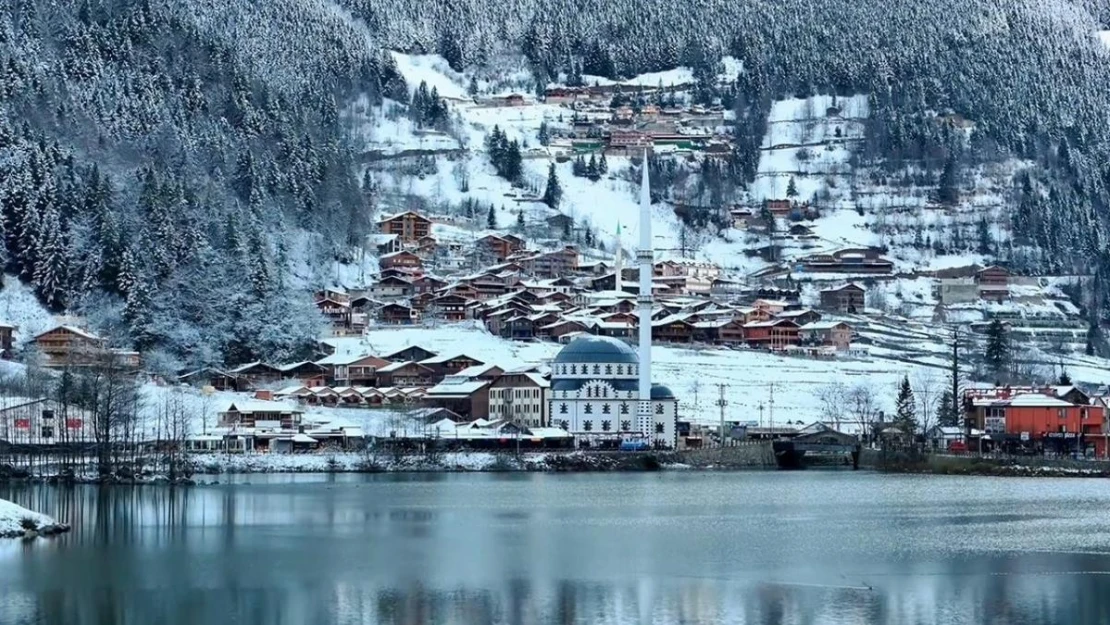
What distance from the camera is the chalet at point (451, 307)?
130 metres

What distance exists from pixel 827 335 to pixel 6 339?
1828 inches

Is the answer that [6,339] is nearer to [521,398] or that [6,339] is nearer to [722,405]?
[521,398]

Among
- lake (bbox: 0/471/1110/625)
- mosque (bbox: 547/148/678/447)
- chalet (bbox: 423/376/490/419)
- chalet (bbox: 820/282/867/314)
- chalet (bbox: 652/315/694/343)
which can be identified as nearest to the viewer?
lake (bbox: 0/471/1110/625)

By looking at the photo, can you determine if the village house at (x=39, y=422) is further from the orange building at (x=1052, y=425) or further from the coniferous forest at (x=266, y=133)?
the orange building at (x=1052, y=425)

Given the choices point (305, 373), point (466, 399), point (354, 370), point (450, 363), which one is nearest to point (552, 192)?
point (450, 363)

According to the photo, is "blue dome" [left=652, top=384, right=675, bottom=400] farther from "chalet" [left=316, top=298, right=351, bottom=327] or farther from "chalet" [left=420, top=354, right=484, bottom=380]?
"chalet" [left=316, top=298, right=351, bottom=327]

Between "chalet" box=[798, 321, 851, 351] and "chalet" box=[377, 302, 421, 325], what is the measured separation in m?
22.0

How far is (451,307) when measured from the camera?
429 feet

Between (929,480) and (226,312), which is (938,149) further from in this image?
(929,480)

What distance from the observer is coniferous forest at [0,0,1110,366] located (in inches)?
4387

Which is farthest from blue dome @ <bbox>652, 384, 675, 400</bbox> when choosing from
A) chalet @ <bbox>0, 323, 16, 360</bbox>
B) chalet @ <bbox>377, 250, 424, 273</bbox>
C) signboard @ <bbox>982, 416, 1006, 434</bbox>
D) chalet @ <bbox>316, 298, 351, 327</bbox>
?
chalet @ <bbox>377, 250, 424, 273</bbox>

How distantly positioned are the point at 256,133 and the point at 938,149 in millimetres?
62206

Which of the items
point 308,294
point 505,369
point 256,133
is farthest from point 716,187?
point 505,369

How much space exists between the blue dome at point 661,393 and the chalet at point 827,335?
2372 cm
